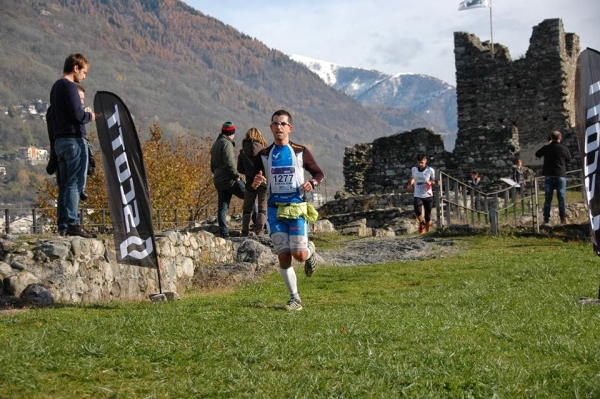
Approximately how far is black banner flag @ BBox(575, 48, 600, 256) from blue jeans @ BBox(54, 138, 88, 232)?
611 cm

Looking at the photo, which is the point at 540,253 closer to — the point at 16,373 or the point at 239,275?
the point at 239,275

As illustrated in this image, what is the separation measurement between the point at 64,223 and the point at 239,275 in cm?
318

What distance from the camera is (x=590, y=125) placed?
967 cm

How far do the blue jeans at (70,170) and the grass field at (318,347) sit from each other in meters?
1.82

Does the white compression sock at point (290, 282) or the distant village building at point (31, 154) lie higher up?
the distant village building at point (31, 154)

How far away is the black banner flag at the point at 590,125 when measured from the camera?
9.49m

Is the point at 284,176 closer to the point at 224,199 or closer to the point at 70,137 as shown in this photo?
the point at 70,137

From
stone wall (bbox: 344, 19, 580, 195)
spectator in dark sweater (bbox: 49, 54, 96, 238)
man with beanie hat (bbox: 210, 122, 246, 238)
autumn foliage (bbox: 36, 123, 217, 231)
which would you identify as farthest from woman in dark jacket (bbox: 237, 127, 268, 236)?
autumn foliage (bbox: 36, 123, 217, 231)

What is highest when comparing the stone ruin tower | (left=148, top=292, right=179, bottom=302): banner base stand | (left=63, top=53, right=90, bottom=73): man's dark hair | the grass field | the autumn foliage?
the stone ruin tower

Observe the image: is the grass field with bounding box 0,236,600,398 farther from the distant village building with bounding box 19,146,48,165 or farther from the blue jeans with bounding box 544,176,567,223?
the distant village building with bounding box 19,146,48,165

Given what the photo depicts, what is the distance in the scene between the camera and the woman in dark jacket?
16.2 m

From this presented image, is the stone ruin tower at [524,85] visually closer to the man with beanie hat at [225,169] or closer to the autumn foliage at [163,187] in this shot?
the autumn foliage at [163,187]

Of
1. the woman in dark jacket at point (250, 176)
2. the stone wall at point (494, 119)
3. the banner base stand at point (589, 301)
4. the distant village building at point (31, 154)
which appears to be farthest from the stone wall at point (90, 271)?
the distant village building at point (31, 154)

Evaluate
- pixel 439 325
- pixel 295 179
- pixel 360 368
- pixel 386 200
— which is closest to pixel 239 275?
pixel 295 179
